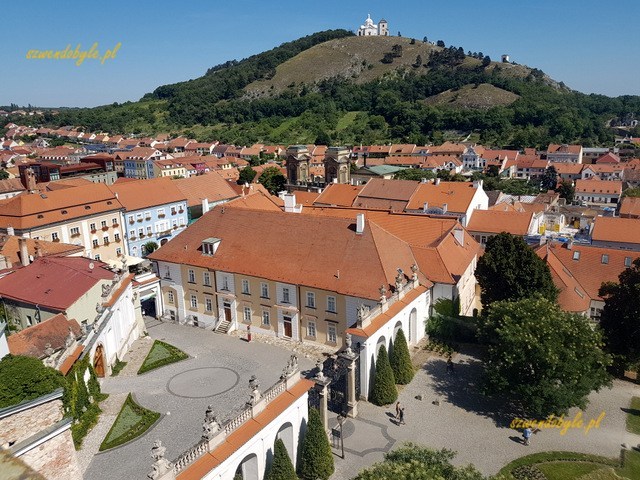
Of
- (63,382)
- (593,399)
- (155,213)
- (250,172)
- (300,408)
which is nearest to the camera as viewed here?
(63,382)

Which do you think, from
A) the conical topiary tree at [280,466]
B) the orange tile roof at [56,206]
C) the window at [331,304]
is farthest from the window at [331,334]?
the orange tile roof at [56,206]

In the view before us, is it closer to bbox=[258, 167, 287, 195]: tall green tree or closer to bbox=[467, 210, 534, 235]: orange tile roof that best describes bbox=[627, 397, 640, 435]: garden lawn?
bbox=[467, 210, 534, 235]: orange tile roof

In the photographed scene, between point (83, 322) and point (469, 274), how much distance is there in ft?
97.1

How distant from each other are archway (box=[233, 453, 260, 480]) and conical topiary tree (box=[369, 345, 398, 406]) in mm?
9912

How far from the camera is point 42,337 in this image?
90.9 ft

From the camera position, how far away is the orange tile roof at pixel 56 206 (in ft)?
171

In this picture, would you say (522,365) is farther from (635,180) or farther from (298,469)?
(635,180)

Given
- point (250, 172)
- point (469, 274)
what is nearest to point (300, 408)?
point (469, 274)

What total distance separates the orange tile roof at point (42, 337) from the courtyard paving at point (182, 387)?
3.99m

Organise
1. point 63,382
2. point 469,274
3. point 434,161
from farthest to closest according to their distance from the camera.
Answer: point 434,161 < point 469,274 < point 63,382

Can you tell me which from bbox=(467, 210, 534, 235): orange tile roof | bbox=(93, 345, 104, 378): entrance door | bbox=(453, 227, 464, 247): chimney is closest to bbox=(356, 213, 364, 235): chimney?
bbox=(453, 227, 464, 247): chimney

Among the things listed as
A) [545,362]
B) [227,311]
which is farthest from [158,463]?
[227,311]

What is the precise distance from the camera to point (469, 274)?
42.8 metres

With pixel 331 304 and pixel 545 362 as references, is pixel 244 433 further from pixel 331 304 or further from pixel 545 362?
pixel 545 362
